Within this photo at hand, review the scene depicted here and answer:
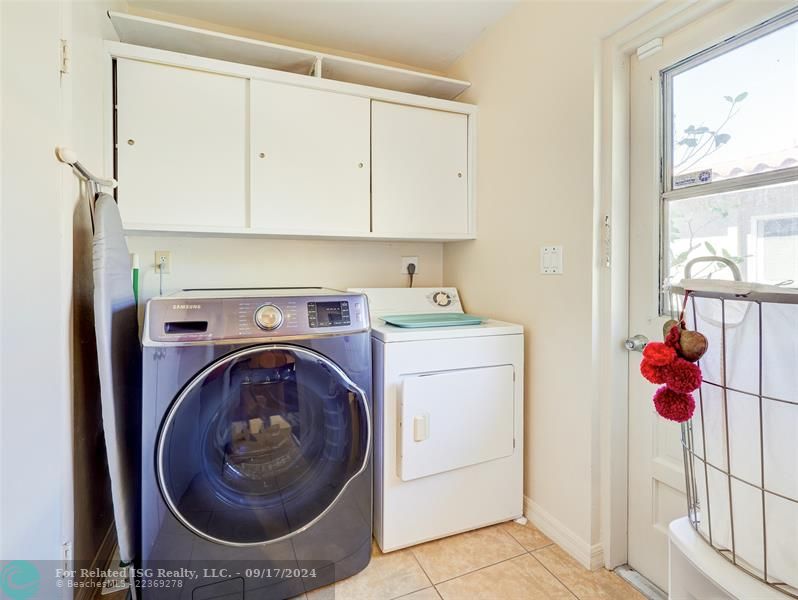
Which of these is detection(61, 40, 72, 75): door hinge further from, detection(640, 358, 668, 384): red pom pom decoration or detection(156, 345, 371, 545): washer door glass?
detection(640, 358, 668, 384): red pom pom decoration

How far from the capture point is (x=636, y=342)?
1.40 m

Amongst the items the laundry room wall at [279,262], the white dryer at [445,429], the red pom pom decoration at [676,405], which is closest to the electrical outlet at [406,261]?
the laundry room wall at [279,262]

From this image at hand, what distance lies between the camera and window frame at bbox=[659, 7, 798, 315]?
3.39 ft

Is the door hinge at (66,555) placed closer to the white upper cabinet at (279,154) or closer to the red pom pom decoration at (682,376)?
the white upper cabinet at (279,154)

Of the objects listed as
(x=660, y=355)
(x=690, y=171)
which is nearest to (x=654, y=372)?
(x=660, y=355)

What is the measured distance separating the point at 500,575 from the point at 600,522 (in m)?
0.42

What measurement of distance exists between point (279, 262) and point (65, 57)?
1.15 metres

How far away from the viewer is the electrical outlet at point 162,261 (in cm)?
188

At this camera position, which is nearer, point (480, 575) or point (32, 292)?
point (32, 292)

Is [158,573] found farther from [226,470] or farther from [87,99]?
[87,99]

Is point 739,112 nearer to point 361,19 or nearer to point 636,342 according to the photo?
point 636,342

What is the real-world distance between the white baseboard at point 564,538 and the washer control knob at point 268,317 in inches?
54.0

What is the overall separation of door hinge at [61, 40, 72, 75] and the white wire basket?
64.0 inches

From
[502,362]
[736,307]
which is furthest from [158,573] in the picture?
[736,307]
